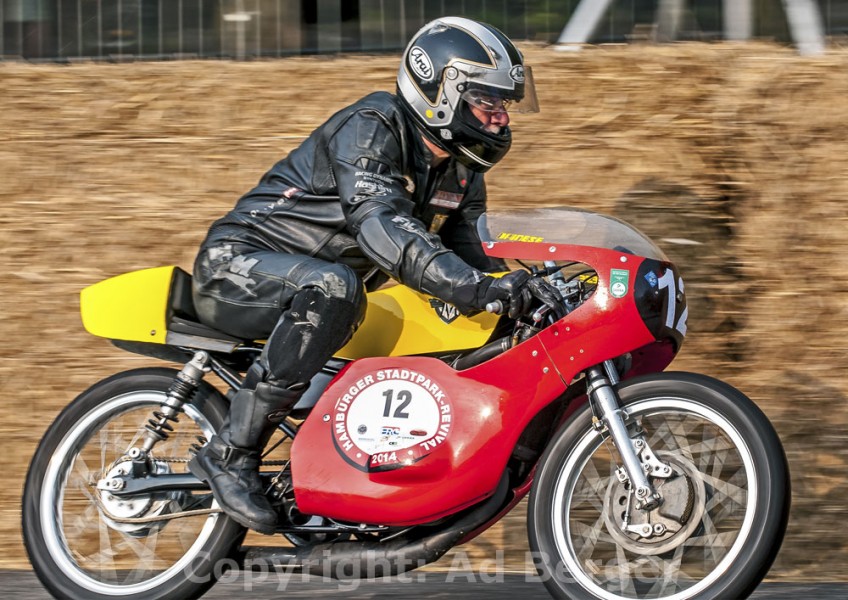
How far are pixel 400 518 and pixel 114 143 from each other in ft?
10.3

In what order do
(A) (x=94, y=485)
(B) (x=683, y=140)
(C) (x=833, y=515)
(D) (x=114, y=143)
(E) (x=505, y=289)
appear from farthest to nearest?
1. (D) (x=114, y=143)
2. (B) (x=683, y=140)
3. (C) (x=833, y=515)
4. (A) (x=94, y=485)
5. (E) (x=505, y=289)

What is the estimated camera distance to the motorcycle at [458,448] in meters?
4.46

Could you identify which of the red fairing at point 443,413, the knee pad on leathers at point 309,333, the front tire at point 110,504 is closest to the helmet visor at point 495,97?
the red fairing at point 443,413

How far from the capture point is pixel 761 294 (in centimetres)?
633

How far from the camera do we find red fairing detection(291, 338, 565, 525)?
4.60 metres

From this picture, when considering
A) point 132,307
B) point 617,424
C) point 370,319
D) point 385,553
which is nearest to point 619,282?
point 617,424

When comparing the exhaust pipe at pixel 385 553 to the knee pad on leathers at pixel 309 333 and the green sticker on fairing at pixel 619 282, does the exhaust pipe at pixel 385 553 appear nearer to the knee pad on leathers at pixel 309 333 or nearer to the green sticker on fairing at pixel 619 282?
the knee pad on leathers at pixel 309 333

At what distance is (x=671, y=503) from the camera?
443 cm

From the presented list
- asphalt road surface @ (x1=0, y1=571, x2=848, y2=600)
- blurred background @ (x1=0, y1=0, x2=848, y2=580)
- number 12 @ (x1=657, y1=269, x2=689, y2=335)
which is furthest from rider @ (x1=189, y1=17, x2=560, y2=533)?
blurred background @ (x1=0, y1=0, x2=848, y2=580)

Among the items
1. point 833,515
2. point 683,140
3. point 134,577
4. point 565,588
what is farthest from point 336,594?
point 683,140

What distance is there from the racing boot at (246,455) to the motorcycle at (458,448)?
10 cm

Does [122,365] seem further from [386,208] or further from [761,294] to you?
[761,294]

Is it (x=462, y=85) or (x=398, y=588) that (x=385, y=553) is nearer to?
(x=398, y=588)

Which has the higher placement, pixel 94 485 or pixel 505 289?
pixel 505 289
